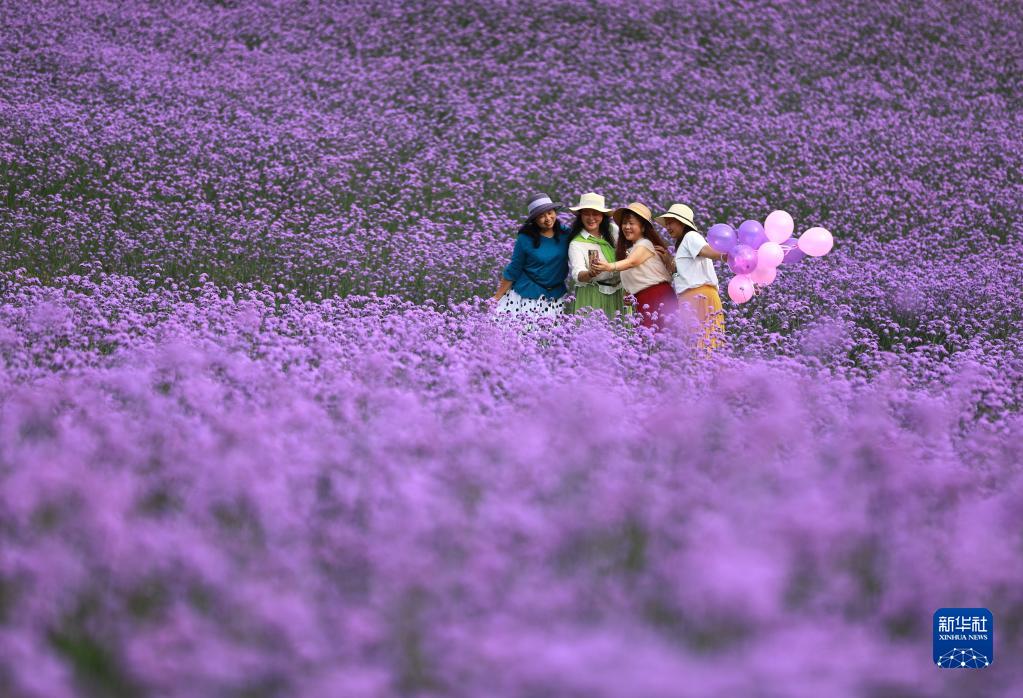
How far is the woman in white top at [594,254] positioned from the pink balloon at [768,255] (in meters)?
1.23

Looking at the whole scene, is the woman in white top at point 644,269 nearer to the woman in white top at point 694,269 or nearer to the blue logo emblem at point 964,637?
the woman in white top at point 694,269

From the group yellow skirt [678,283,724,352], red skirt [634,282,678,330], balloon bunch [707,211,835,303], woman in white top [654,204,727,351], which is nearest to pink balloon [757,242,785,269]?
balloon bunch [707,211,835,303]

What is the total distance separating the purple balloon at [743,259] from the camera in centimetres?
805

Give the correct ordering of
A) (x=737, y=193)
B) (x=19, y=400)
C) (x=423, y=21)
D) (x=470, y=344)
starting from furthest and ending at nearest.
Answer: (x=423, y=21) → (x=737, y=193) → (x=470, y=344) → (x=19, y=400)

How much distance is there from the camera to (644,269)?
8500 mm

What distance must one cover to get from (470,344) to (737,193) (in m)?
7.84

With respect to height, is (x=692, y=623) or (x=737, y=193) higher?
(x=737, y=193)

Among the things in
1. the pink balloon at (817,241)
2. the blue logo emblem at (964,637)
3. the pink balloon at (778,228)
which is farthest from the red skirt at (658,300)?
the blue logo emblem at (964,637)

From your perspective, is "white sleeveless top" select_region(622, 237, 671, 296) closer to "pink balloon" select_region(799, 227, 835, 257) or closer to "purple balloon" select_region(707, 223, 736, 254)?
A: "purple balloon" select_region(707, 223, 736, 254)

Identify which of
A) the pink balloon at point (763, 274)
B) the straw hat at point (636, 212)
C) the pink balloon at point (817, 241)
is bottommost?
the pink balloon at point (763, 274)

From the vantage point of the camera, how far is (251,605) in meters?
2.44

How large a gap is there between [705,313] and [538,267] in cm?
156

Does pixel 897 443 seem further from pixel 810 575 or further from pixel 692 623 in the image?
pixel 692 623

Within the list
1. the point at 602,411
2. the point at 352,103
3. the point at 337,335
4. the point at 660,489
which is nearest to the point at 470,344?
the point at 337,335
